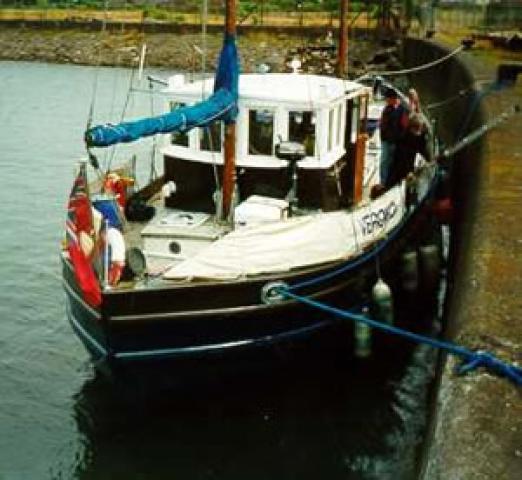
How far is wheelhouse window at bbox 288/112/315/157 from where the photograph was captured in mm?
12586

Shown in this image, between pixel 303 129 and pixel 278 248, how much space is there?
2554mm

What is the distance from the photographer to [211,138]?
1271 centimetres

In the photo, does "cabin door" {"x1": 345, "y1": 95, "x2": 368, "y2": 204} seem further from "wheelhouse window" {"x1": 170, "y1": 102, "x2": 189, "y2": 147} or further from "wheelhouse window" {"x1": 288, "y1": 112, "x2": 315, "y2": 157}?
"wheelhouse window" {"x1": 170, "y1": 102, "x2": 189, "y2": 147}

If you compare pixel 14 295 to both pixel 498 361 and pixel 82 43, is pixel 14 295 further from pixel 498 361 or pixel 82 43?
pixel 82 43

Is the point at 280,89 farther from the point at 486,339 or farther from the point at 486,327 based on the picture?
the point at 486,339

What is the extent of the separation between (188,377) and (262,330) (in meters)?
1.08

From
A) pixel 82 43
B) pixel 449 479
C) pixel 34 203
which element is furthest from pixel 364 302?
pixel 82 43

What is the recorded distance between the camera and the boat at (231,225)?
10.2m

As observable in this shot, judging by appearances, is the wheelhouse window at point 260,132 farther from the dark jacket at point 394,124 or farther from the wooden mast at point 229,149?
the dark jacket at point 394,124

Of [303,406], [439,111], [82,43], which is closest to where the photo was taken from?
[303,406]

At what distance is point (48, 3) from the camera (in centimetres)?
9456

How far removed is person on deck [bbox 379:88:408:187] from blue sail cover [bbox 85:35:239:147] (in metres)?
4.09

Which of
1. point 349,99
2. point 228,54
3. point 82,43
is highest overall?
point 228,54

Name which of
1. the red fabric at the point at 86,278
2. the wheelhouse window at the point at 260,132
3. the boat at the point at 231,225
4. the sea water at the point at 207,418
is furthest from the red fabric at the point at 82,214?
the wheelhouse window at the point at 260,132
